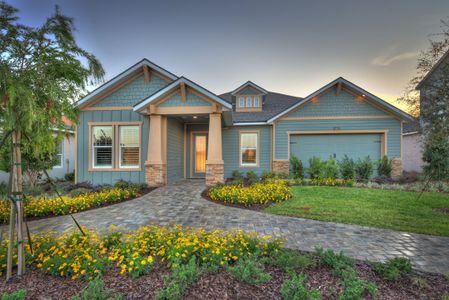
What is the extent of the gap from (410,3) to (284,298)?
10.2 metres

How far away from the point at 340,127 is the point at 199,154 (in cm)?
804

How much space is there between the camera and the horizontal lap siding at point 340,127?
36.2 ft

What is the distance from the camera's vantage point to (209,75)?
45.5 feet

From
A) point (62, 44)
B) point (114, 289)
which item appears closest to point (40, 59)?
point (62, 44)

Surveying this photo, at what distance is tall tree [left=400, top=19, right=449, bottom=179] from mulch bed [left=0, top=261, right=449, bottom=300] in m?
3.99

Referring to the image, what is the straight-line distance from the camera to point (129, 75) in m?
9.77

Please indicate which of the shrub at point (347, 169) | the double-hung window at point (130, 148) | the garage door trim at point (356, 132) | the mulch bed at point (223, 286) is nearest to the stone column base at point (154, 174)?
the double-hung window at point (130, 148)

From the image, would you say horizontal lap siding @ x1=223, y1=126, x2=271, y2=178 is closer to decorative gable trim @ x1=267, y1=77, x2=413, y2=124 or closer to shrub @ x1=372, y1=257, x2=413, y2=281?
decorative gable trim @ x1=267, y1=77, x2=413, y2=124

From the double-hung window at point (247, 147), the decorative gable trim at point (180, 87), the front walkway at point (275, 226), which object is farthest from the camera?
the double-hung window at point (247, 147)

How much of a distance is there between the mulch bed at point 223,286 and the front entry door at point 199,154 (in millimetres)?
9252

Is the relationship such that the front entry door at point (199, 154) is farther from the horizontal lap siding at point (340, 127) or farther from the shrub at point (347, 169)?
the shrub at point (347, 169)

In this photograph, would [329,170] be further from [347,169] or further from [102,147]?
[102,147]

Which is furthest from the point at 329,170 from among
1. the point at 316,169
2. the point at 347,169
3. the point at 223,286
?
the point at 223,286

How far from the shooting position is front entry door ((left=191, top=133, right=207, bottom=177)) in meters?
12.0
